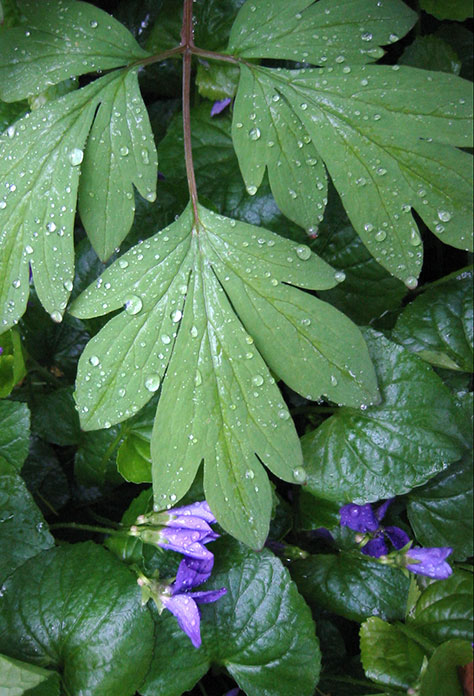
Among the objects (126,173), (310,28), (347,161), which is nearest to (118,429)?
(126,173)

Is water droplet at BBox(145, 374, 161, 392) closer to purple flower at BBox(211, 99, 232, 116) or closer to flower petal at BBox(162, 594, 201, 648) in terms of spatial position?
flower petal at BBox(162, 594, 201, 648)

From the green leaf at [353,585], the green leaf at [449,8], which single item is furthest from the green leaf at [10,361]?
the green leaf at [449,8]

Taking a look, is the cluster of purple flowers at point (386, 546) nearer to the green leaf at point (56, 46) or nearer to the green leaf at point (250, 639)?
the green leaf at point (250, 639)

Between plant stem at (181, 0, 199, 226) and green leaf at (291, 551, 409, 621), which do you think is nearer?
plant stem at (181, 0, 199, 226)

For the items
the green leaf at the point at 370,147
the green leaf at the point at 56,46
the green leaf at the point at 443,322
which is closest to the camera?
the green leaf at the point at 370,147

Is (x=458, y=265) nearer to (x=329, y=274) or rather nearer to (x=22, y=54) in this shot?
(x=329, y=274)

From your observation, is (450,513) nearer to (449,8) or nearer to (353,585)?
(353,585)

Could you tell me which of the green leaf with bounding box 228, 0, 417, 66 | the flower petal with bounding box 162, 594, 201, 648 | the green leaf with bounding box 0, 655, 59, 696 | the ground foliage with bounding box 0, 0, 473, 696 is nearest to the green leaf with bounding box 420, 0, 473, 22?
the ground foliage with bounding box 0, 0, 473, 696
